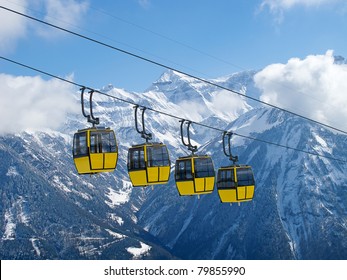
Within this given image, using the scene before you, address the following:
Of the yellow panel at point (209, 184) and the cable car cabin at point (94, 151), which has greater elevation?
the cable car cabin at point (94, 151)

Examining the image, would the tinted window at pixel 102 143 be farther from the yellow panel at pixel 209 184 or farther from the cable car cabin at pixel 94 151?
the yellow panel at pixel 209 184

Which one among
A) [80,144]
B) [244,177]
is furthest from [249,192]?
[80,144]

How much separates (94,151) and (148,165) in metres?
3.87

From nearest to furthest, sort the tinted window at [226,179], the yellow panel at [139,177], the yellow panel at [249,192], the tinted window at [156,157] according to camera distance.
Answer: the yellow panel at [139,177]
the tinted window at [156,157]
the tinted window at [226,179]
the yellow panel at [249,192]

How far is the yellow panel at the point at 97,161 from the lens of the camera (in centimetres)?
3288

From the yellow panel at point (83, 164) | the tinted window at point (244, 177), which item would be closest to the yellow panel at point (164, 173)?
the yellow panel at point (83, 164)

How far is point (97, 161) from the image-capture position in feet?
108

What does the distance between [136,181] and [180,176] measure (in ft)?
13.2

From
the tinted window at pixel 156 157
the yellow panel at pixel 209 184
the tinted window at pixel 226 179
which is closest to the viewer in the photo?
the tinted window at pixel 156 157

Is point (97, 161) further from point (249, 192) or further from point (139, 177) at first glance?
point (249, 192)

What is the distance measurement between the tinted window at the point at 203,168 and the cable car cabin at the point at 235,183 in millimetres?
3348

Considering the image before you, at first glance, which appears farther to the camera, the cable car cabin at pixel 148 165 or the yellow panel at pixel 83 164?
the cable car cabin at pixel 148 165
